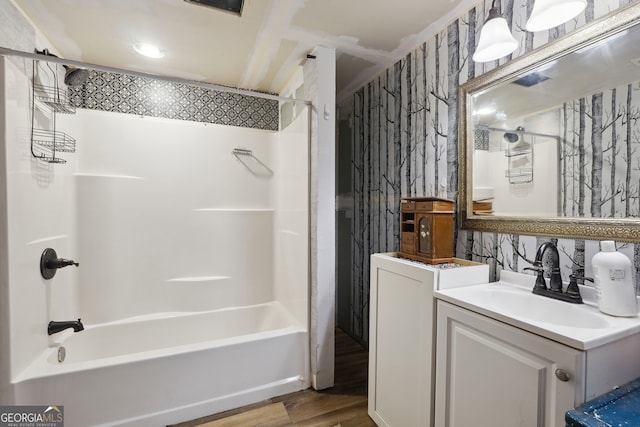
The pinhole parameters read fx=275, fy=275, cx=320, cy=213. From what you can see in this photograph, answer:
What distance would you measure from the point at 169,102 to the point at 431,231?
2.45 metres

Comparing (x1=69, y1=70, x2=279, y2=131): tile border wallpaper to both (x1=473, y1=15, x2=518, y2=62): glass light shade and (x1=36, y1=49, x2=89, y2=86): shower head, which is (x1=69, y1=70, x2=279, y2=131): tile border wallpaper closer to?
(x1=36, y1=49, x2=89, y2=86): shower head

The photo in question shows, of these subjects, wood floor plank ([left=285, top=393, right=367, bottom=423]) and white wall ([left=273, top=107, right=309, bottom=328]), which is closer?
→ wood floor plank ([left=285, top=393, right=367, bottom=423])

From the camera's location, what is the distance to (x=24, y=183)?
151 cm

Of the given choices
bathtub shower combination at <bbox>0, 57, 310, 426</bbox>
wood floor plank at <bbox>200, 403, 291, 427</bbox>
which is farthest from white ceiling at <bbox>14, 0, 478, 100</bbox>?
wood floor plank at <bbox>200, 403, 291, 427</bbox>

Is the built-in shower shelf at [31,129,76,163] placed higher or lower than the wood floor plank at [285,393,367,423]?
higher

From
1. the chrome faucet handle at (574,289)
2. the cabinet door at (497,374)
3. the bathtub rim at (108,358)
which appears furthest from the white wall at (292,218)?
the chrome faucet handle at (574,289)

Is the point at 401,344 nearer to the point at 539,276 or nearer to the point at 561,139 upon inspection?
the point at 539,276

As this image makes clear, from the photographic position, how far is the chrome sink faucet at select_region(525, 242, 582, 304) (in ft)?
3.67

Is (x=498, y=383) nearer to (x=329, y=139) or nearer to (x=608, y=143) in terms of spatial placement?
(x=608, y=143)

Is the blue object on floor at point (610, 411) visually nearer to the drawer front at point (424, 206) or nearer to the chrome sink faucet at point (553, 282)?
the chrome sink faucet at point (553, 282)

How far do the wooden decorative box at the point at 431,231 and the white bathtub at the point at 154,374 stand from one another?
1.06 meters

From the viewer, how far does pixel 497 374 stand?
3.19ft

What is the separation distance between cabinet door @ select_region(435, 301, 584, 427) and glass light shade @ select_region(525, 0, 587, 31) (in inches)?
45.7

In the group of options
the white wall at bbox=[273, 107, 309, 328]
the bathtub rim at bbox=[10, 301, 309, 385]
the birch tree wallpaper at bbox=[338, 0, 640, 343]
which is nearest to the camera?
the birch tree wallpaper at bbox=[338, 0, 640, 343]
